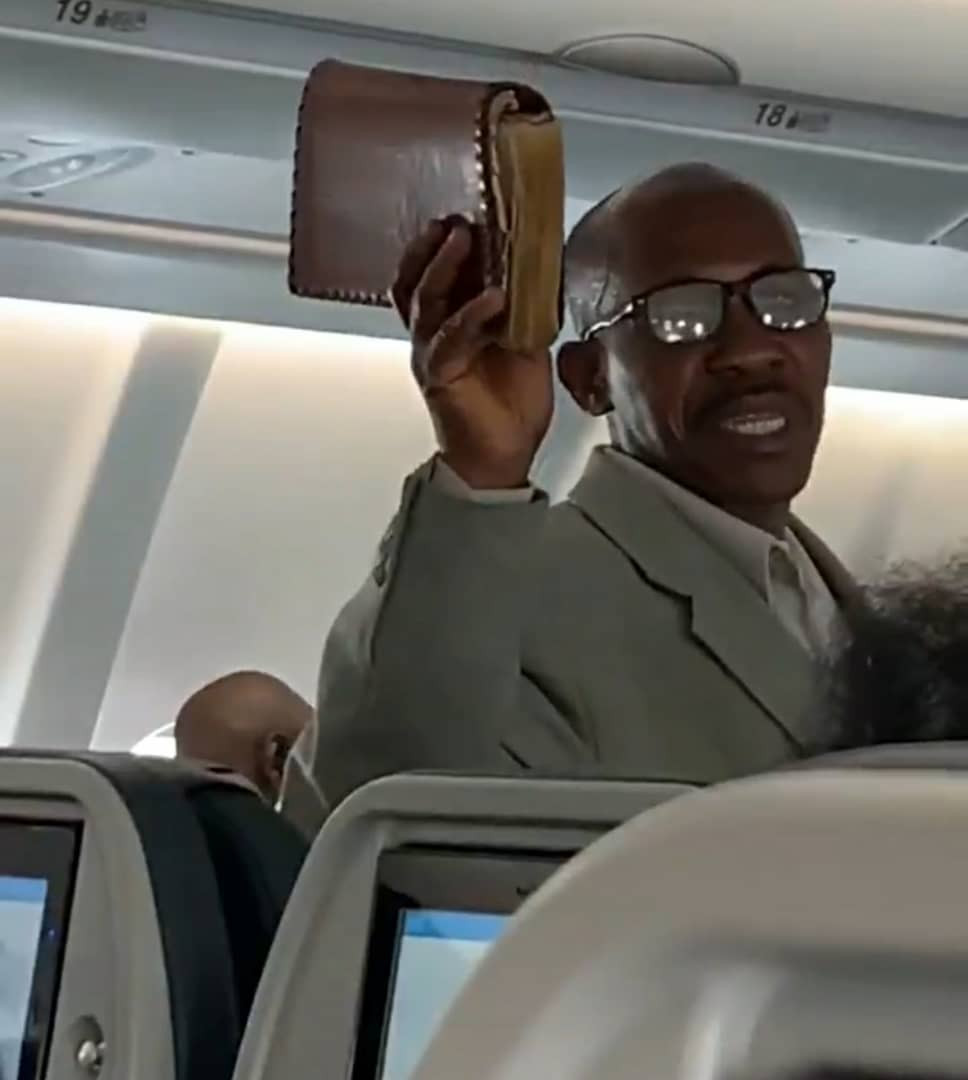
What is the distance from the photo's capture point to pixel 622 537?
184 cm

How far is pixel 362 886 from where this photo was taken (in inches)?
43.9

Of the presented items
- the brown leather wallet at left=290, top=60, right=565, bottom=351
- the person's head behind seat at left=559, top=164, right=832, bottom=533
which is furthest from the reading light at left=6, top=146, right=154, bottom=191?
the brown leather wallet at left=290, top=60, right=565, bottom=351

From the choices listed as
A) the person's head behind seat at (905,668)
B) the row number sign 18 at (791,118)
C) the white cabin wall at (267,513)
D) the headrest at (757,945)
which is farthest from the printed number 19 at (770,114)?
the headrest at (757,945)

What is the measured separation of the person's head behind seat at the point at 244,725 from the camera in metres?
4.61

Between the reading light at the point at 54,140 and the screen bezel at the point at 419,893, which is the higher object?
the reading light at the point at 54,140

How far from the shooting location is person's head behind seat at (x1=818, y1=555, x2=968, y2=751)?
2.63 feet

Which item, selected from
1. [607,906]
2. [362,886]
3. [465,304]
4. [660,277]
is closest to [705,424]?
[660,277]

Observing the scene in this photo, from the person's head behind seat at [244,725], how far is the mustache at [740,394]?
2.72m

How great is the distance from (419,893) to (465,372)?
16.7 inches

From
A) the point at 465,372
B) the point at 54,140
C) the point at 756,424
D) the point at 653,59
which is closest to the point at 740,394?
the point at 756,424

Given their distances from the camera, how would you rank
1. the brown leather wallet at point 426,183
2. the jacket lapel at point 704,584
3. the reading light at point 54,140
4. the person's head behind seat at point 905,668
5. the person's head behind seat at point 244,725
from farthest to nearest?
the person's head behind seat at point 244,725 → the reading light at point 54,140 → the jacket lapel at point 704,584 → the brown leather wallet at point 426,183 → the person's head behind seat at point 905,668

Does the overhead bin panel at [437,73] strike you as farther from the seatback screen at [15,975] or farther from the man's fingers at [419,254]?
the seatback screen at [15,975]

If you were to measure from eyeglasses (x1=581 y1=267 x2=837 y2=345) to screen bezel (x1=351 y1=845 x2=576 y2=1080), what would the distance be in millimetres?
996

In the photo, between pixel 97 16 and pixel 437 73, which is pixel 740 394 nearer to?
pixel 437 73
